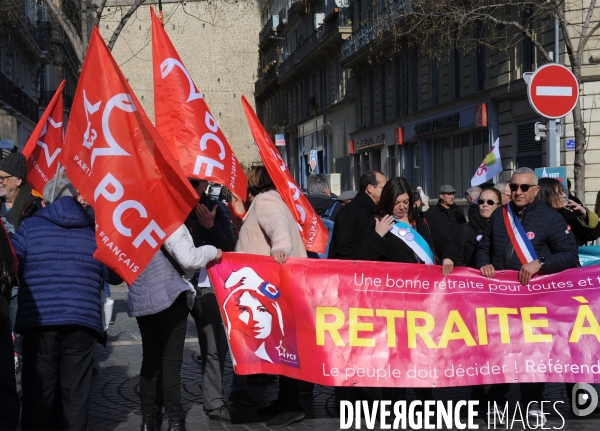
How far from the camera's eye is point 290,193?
733cm

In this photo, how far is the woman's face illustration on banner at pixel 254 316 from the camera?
6902mm

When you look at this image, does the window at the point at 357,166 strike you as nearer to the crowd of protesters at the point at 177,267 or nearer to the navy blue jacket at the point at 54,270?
the crowd of protesters at the point at 177,267

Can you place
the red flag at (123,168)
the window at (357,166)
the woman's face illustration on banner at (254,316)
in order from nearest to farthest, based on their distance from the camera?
the red flag at (123,168) < the woman's face illustration on banner at (254,316) < the window at (357,166)

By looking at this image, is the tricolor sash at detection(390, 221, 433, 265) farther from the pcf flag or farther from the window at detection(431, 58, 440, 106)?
the window at detection(431, 58, 440, 106)

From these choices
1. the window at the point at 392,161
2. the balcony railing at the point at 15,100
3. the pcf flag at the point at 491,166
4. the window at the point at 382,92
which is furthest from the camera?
the window at the point at 382,92

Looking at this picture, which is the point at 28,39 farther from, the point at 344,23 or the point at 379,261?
the point at 379,261

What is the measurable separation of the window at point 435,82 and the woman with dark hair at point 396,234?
25.1 metres

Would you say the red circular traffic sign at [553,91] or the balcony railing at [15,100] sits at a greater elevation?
the balcony railing at [15,100]

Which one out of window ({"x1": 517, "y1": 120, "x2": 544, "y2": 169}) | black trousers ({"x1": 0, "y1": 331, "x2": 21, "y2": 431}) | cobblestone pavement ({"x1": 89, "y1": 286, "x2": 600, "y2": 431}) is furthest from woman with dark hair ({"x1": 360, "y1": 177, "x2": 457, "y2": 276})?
window ({"x1": 517, "y1": 120, "x2": 544, "y2": 169})

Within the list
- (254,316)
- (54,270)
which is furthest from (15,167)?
(254,316)

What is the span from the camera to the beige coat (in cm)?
691

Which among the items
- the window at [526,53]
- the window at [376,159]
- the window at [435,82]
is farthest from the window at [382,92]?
the window at [526,53]

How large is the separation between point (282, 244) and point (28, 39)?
3844 centimetres

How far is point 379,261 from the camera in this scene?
704 cm
